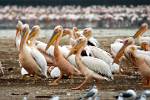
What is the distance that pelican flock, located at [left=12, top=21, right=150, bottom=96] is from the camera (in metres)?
13.2

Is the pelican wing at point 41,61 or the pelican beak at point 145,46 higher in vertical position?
the pelican beak at point 145,46

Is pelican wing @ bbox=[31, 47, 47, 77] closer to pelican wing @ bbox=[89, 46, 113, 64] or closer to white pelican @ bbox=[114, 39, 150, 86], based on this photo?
pelican wing @ bbox=[89, 46, 113, 64]

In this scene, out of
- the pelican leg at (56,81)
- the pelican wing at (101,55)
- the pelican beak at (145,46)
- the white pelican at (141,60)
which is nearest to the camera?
the white pelican at (141,60)

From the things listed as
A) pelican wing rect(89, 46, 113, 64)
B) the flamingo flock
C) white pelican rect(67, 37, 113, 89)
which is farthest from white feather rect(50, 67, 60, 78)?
the flamingo flock

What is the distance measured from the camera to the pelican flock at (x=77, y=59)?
13.2 m

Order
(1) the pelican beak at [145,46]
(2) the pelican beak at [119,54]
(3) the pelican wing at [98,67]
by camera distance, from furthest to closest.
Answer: (1) the pelican beak at [145,46] → (2) the pelican beak at [119,54] → (3) the pelican wing at [98,67]

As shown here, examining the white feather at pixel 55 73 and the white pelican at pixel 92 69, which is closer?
the white pelican at pixel 92 69

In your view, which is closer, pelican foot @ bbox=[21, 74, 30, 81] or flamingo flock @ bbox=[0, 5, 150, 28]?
pelican foot @ bbox=[21, 74, 30, 81]

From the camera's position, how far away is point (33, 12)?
164 ft

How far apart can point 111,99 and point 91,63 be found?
1.75 m

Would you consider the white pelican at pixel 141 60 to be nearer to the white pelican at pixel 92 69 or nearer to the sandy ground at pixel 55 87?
the sandy ground at pixel 55 87

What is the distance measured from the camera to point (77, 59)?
13273 mm

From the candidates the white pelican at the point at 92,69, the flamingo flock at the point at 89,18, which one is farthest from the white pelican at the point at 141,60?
the flamingo flock at the point at 89,18

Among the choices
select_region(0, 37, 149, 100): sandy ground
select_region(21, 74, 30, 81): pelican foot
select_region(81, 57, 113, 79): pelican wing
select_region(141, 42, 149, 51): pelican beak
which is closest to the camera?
select_region(0, 37, 149, 100): sandy ground
